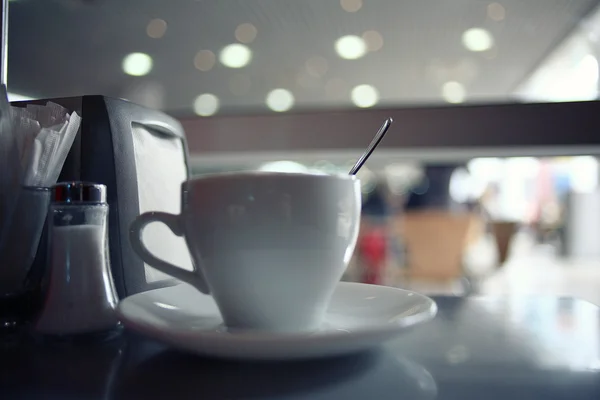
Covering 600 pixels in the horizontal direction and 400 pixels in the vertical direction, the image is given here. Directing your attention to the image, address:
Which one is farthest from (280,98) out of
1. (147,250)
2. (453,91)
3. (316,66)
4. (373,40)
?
(147,250)

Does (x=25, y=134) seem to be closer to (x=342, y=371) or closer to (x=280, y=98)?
(x=342, y=371)

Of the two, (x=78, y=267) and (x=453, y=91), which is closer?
(x=78, y=267)

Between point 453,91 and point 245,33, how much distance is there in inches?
16.6

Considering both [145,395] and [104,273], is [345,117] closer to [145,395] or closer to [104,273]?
[104,273]

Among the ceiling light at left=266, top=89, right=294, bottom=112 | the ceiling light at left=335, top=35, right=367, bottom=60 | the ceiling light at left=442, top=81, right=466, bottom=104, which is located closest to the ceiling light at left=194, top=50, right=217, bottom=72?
the ceiling light at left=266, top=89, right=294, bottom=112

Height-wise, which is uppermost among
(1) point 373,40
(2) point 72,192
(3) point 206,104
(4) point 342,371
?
(1) point 373,40

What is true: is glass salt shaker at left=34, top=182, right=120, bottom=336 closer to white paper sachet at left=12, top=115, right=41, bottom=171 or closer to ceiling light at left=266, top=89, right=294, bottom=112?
white paper sachet at left=12, top=115, right=41, bottom=171

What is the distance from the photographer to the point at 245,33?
91cm

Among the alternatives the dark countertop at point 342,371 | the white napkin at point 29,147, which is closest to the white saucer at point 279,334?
the dark countertop at point 342,371

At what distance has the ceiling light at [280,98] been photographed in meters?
0.98

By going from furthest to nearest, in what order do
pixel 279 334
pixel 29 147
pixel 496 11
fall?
pixel 496 11 < pixel 29 147 < pixel 279 334

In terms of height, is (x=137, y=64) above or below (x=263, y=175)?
above

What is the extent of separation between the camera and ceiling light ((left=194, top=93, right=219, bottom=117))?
0.96m

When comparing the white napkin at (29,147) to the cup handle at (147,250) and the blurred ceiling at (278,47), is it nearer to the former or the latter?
the cup handle at (147,250)
